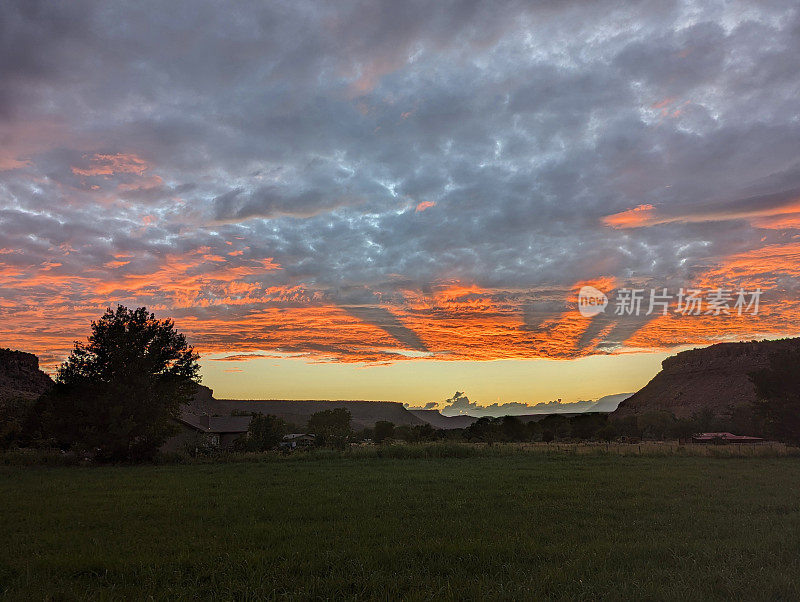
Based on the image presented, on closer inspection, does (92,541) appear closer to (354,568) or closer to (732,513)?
(354,568)

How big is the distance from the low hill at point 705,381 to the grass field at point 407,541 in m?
132

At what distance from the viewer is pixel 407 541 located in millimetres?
11688

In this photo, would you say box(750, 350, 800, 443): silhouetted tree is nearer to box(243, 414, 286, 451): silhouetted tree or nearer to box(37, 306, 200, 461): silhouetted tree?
box(243, 414, 286, 451): silhouetted tree

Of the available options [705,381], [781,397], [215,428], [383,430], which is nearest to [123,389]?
[215,428]

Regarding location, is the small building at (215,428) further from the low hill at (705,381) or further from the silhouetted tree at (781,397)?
the low hill at (705,381)

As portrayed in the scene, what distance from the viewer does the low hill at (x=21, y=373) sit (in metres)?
154

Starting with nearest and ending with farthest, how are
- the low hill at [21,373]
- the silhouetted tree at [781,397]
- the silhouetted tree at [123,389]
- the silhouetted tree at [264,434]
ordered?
1. the silhouetted tree at [123,389]
2. the silhouetted tree at [781,397]
3. the silhouetted tree at [264,434]
4. the low hill at [21,373]

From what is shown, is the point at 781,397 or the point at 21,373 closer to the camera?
the point at 781,397

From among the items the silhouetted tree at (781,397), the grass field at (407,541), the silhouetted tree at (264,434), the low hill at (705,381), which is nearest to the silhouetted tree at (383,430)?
the silhouetted tree at (264,434)

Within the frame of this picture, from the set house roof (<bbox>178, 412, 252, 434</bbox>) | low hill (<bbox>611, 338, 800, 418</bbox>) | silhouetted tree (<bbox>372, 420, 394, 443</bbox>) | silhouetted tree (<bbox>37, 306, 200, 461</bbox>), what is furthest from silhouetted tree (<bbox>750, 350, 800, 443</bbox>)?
silhouetted tree (<bbox>372, 420, 394, 443</bbox>)

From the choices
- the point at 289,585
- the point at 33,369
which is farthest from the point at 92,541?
the point at 33,369

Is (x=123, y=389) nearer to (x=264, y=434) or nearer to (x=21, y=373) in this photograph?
(x=264, y=434)

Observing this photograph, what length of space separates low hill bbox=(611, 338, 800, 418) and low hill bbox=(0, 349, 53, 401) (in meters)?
176

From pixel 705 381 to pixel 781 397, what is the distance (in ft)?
376
